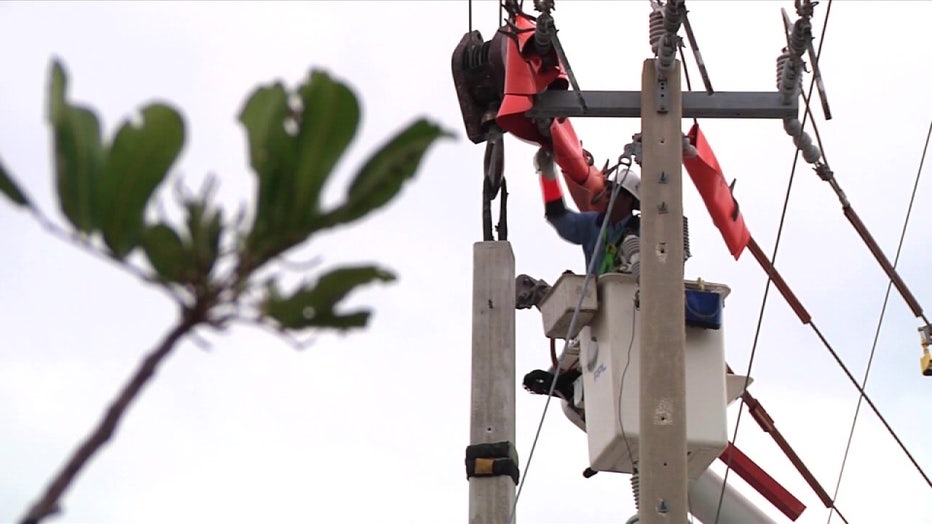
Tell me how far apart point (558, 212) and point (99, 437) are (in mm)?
6113

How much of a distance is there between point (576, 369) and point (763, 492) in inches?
80.7

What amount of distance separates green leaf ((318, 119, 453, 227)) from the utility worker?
18.6 feet

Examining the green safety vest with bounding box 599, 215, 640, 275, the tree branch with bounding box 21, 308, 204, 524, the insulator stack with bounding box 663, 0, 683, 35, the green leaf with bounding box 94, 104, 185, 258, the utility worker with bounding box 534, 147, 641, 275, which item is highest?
the insulator stack with bounding box 663, 0, 683, 35

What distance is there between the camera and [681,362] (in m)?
6.21

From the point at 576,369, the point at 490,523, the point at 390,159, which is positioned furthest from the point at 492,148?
the point at 390,159

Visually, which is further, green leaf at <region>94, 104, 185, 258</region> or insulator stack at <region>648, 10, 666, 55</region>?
insulator stack at <region>648, 10, 666, 55</region>

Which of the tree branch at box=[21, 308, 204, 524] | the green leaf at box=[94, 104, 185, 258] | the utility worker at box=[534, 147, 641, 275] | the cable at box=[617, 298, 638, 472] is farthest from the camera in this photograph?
the utility worker at box=[534, 147, 641, 275]

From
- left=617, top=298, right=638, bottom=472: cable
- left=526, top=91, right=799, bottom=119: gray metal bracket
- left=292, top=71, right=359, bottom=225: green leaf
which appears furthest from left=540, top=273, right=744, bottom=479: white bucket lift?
left=292, top=71, right=359, bottom=225: green leaf

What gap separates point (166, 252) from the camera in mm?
1486

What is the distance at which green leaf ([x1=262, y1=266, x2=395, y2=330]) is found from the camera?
5.04 ft

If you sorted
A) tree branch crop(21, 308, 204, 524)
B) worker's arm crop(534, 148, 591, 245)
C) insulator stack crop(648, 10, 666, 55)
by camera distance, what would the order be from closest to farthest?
tree branch crop(21, 308, 204, 524) < insulator stack crop(648, 10, 666, 55) < worker's arm crop(534, 148, 591, 245)

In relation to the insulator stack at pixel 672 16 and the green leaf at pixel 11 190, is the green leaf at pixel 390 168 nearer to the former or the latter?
the green leaf at pixel 11 190

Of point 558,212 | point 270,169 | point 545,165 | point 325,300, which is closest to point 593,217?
point 558,212

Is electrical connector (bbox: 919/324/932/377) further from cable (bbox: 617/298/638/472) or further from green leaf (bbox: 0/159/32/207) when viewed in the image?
green leaf (bbox: 0/159/32/207)
